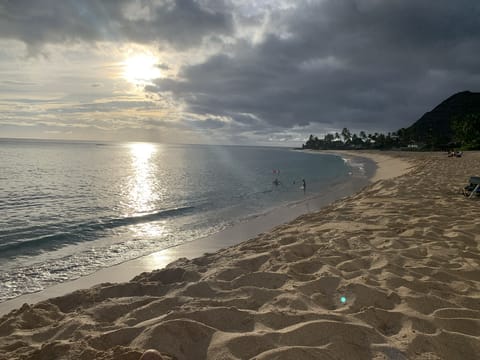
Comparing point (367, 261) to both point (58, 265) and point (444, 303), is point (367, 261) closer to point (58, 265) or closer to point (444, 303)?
point (444, 303)

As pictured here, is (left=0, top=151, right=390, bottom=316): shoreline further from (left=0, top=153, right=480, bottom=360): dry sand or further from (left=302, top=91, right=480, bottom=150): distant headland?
(left=302, top=91, right=480, bottom=150): distant headland

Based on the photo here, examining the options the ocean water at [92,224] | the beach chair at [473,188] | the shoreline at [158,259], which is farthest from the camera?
the beach chair at [473,188]

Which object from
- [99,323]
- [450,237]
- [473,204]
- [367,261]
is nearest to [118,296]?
[99,323]

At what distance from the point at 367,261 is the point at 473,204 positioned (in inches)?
303

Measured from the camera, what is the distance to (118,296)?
17.1 feet

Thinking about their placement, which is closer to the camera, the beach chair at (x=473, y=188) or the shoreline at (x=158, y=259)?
the shoreline at (x=158, y=259)

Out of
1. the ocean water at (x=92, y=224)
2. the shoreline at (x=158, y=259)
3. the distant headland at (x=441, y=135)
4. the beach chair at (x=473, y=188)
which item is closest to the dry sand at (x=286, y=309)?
the shoreline at (x=158, y=259)

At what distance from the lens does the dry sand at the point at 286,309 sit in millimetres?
3182

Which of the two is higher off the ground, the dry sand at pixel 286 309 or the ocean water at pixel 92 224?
the dry sand at pixel 286 309

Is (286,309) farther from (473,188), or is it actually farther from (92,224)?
(92,224)

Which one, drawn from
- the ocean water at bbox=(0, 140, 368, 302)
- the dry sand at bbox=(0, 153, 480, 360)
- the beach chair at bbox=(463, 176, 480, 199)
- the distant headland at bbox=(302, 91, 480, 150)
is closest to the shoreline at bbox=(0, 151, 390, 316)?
the ocean water at bbox=(0, 140, 368, 302)

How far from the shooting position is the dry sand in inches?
125

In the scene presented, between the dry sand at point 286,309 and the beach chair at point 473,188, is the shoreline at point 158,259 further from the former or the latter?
the beach chair at point 473,188

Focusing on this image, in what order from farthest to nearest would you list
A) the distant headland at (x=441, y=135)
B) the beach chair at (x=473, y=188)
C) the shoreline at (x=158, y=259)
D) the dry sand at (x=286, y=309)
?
the distant headland at (x=441, y=135)
the beach chair at (x=473, y=188)
the shoreline at (x=158, y=259)
the dry sand at (x=286, y=309)
